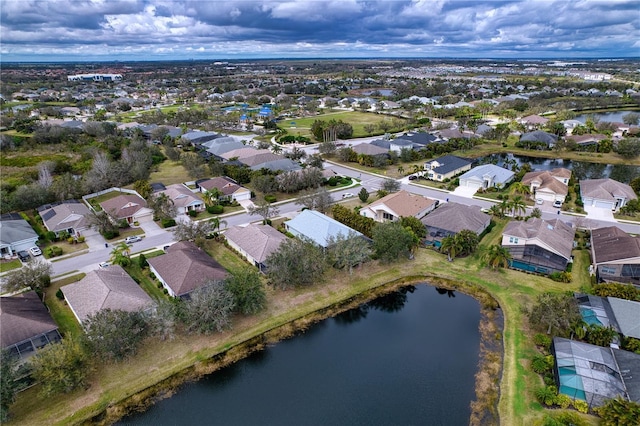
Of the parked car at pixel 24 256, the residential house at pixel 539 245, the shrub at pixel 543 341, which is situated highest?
the residential house at pixel 539 245

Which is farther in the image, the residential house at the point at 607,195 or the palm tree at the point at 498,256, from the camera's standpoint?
the residential house at the point at 607,195

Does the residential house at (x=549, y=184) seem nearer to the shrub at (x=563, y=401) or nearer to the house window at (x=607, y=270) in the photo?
the house window at (x=607, y=270)

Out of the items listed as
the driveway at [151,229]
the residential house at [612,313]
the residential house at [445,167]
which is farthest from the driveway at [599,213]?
the driveway at [151,229]

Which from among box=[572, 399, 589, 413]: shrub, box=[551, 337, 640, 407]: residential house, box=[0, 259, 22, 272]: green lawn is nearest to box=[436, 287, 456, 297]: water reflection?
box=[551, 337, 640, 407]: residential house

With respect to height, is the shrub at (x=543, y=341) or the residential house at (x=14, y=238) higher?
the shrub at (x=543, y=341)

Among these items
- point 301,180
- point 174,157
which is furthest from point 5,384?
point 174,157

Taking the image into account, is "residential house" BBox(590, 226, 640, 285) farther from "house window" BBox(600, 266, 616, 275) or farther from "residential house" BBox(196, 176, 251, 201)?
"residential house" BBox(196, 176, 251, 201)

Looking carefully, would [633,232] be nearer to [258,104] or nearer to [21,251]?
[21,251]
